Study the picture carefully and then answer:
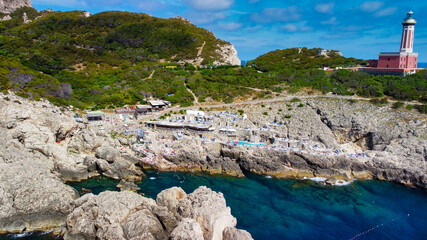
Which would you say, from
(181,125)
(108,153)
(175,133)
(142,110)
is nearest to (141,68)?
(142,110)

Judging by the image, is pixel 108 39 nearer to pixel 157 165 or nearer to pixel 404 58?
pixel 157 165

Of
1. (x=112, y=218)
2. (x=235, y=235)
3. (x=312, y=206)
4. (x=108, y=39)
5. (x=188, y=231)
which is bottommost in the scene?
(x=312, y=206)

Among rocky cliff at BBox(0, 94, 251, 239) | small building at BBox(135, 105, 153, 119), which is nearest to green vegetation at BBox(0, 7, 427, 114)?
small building at BBox(135, 105, 153, 119)

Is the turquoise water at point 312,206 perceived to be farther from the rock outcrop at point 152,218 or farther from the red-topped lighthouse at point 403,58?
the red-topped lighthouse at point 403,58

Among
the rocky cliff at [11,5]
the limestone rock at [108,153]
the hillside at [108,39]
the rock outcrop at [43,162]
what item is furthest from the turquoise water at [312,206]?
the rocky cliff at [11,5]

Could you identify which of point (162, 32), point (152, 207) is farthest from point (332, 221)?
point (162, 32)

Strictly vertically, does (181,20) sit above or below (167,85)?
above

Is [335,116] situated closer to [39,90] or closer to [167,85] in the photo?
[167,85]
